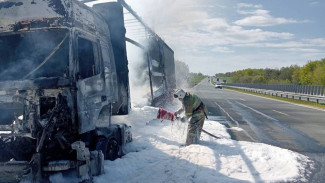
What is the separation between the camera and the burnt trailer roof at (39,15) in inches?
155

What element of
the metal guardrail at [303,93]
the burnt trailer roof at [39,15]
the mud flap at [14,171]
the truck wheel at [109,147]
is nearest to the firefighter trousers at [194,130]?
the truck wheel at [109,147]

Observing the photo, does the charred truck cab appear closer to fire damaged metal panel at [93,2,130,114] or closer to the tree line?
fire damaged metal panel at [93,2,130,114]

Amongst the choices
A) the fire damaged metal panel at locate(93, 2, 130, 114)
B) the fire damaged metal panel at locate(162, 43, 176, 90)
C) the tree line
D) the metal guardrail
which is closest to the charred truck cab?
the fire damaged metal panel at locate(93, 2, 130, 114)

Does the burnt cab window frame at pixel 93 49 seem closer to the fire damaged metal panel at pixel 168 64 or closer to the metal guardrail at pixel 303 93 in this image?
the fire damaged metal panel at pixel 168 64

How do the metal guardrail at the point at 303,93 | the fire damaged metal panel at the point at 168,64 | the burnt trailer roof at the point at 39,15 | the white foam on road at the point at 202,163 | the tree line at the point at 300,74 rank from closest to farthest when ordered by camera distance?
the burnt trailer roof at the point at 39,15 < the white foam on road at the point at 202,163 < the fire damaged metal panel at the point at 168,64 < the metal guardrail at the point at 303,93 < the tree line at the point at 300,74

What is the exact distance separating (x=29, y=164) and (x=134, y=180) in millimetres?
1725

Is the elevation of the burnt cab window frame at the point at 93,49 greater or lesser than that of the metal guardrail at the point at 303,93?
greater

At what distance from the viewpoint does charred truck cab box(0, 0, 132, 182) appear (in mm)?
3447

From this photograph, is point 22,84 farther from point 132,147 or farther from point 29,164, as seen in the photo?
point 132,147

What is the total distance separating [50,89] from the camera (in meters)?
3.51

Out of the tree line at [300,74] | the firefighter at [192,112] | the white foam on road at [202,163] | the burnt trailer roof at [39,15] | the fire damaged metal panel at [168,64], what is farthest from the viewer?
the tree line at [300,74]

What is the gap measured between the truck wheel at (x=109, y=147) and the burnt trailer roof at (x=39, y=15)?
2021 millimetres

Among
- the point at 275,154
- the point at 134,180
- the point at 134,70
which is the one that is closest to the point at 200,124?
the point at 275,154

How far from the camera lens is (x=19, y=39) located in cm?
423
